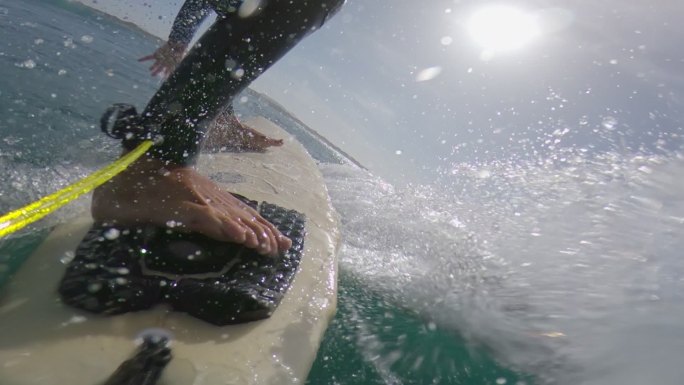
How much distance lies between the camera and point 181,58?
7.65ft

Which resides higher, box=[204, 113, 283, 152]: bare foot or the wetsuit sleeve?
the wetsuit sleeve

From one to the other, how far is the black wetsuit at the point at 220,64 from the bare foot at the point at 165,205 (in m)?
0.08

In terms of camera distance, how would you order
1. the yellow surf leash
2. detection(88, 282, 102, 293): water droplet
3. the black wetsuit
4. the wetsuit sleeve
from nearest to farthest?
the yellow surf leash < detection(88, 282, 102, 293): water droplet < the black wetsuit < the wetsuit sleeve

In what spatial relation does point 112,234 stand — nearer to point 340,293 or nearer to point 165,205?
point 165,205

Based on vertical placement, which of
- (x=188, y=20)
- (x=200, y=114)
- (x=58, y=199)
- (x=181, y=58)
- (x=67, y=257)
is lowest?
(x=67, y=257)

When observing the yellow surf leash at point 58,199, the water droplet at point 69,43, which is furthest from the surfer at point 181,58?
the water droplet at point 69,43

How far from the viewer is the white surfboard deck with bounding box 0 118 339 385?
85 cm

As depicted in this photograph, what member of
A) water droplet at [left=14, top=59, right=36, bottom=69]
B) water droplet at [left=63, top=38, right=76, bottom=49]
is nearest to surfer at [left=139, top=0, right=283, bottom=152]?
water droplet at [left=14, top=59, right=36, bottom=69]

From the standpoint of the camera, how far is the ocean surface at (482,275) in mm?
1469

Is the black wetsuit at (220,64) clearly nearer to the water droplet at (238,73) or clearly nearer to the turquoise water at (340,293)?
the water droplet at (238,73)

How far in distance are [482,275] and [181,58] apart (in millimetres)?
2068

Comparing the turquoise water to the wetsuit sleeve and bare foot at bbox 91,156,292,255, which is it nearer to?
bare foot at bbox 91,156,292,255

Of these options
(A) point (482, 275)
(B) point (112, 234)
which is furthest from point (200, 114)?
(A) point (482, 275)

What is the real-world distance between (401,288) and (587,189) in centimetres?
216
